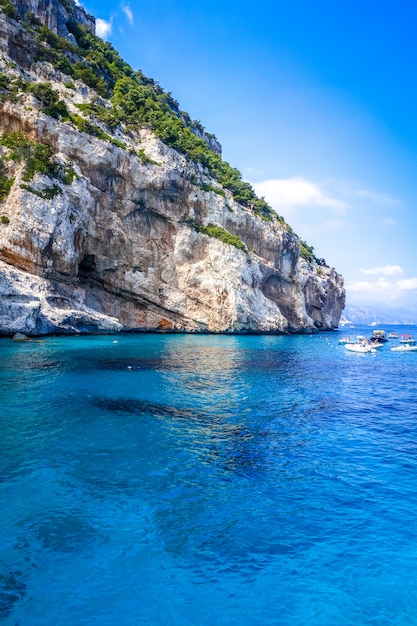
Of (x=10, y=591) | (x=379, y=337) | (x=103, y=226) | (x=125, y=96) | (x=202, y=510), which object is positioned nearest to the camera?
(x=10, y=591)

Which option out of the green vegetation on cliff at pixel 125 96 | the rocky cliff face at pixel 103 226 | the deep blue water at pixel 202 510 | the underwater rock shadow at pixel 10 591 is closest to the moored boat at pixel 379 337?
the rocky cliff face at pixel 103 226

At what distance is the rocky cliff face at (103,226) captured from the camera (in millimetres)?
41969

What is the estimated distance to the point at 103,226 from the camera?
53.9 metres

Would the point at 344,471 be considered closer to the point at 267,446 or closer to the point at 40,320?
the point at 267,446

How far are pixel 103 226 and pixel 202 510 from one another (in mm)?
49680

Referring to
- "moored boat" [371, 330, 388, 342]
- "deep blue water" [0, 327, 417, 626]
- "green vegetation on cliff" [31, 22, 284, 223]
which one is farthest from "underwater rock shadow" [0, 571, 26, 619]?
"moored boat" [371, 330, 388, 342]

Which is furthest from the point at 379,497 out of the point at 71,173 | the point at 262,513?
the point at 71,173

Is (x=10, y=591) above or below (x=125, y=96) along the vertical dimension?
below

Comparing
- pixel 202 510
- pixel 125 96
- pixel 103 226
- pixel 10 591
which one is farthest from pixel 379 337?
pixel 10 591

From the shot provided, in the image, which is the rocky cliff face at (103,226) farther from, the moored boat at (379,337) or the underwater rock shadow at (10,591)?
the underwater rock shadow at (10,591)

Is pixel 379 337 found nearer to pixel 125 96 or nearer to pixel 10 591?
pixel 125 96

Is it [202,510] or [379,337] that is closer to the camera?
[202,510]

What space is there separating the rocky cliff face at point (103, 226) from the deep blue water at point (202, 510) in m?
26.0

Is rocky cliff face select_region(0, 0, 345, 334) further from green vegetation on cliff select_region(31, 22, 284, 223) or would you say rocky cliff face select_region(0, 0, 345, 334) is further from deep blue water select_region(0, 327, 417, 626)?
deep blue water select_region(0, 327, 417, 626)
